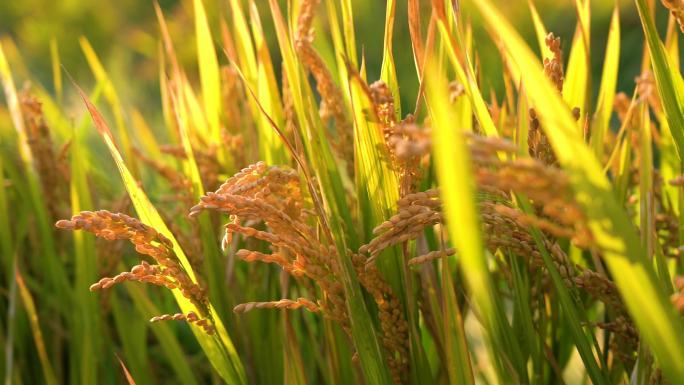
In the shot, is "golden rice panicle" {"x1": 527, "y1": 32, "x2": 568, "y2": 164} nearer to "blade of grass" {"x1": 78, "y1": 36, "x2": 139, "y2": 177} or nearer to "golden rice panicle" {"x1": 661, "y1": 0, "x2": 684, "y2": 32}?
"golden rice panicle" {"x1": 661, "y1": 0, "x2": 684, "y2": 32}

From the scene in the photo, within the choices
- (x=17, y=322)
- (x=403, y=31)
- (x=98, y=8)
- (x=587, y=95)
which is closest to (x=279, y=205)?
(x=587, y=95)

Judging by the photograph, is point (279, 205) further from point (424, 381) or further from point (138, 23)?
point (138, 23)

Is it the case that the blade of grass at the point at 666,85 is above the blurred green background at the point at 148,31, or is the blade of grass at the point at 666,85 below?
below

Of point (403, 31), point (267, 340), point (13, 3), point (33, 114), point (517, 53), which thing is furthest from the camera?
point (13, 3)

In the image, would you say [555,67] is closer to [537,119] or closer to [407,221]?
[537,119]

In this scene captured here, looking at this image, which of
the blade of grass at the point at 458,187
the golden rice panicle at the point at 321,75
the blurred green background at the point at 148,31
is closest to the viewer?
the blade of grass at the point at 458,187

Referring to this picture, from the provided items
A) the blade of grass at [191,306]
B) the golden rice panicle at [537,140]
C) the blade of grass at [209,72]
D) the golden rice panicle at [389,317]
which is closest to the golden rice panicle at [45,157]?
the blade of grass at [209,72]

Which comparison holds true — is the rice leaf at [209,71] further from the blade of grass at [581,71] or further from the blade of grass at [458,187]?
the blade of grass at [458,187]
